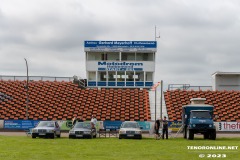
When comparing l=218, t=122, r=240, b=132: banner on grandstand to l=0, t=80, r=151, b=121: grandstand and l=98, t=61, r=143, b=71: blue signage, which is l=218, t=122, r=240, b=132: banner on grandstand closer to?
l=0, t=80, r=151, b=121: grandstand

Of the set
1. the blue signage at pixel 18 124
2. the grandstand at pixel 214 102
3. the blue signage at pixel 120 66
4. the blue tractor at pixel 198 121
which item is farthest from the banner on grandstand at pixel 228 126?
the blue signage at pixel 120 66

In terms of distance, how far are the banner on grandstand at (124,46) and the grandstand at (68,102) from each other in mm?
5563

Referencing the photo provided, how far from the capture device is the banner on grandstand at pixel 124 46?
2625 inches

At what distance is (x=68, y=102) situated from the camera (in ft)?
195

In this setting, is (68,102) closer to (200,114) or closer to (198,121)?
(200,114)

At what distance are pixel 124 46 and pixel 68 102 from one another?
12.3m

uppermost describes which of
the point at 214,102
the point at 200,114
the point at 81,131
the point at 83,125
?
the point at 214,102

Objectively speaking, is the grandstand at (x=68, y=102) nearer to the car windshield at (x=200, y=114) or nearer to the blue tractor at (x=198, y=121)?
the blue tractor at (x=198, y=121)

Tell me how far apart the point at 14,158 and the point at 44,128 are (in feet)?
56.6

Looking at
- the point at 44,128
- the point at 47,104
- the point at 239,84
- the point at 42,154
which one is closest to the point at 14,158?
the point at 42,154

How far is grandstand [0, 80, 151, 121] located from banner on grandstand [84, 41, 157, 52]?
5.56 metres

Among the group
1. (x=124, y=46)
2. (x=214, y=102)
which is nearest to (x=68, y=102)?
(x=124, y=46)

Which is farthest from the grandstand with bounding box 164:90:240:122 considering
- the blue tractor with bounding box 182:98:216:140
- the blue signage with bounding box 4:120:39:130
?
the blue tractor with bounding box 182:98:216:140

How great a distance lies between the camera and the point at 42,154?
20.5 metres
